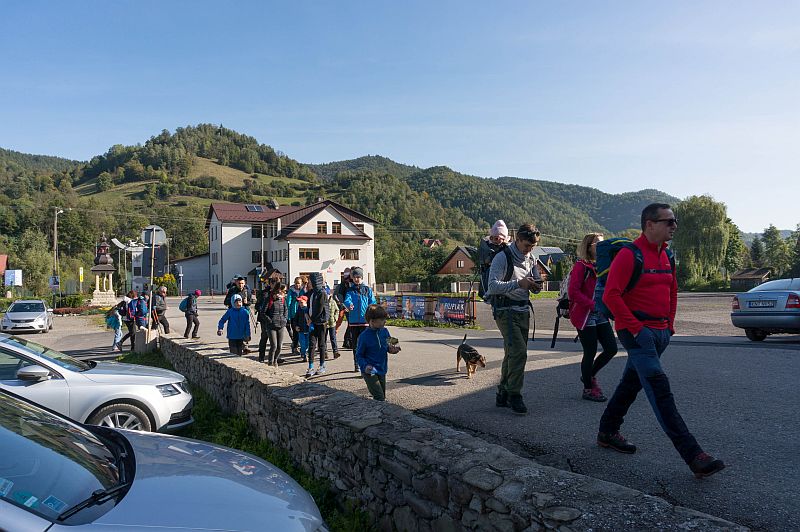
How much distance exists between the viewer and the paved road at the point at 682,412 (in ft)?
12.3

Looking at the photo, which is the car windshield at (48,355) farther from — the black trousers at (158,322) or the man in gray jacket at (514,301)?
the black trousers at (158,322)

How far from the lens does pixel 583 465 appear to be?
14.3 feet

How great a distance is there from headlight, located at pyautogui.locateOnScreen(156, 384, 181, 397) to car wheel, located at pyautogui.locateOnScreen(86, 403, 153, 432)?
0.33 m

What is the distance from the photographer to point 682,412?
586 cm

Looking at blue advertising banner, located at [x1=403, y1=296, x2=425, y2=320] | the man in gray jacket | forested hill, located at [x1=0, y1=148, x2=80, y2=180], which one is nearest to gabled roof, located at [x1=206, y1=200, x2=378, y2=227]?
blue advertising banner, located at [x1=403, y1=296, x2=425, y2=320]

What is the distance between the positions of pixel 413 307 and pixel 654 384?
19.9 meters

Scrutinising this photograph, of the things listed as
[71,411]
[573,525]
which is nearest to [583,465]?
[573,525]

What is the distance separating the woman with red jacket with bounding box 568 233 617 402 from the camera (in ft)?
20.4

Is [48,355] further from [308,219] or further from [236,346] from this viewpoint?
[308,219]

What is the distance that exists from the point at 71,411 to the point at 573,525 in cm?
578

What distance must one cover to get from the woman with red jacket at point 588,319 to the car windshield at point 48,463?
4.83m

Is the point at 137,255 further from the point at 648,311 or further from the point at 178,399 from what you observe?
the point at 648,311

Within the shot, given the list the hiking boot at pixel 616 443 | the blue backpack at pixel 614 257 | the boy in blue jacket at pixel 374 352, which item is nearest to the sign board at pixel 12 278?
the boy in blue jacket at pixel 374 352

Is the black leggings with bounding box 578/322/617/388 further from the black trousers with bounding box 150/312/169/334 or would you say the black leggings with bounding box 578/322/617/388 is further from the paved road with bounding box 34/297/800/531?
the black trousers with bounding box 150/312/169/334
